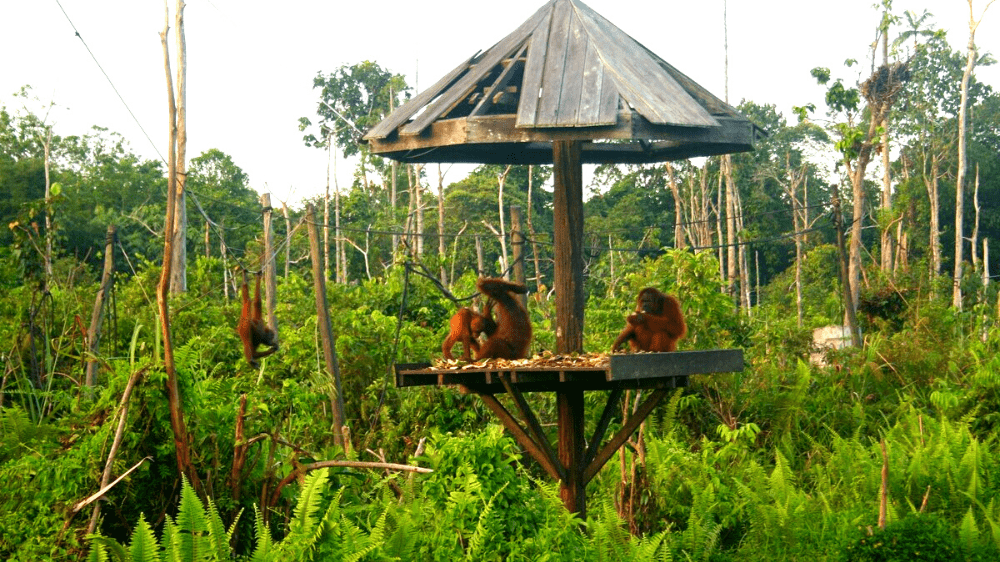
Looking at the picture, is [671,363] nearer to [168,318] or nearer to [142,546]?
[168,318]

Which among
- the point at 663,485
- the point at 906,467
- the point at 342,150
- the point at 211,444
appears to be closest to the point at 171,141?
the point at 211,444

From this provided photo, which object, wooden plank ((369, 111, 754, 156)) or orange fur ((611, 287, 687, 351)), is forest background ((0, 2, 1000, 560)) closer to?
orange fur ((611, 287, 687, 351))

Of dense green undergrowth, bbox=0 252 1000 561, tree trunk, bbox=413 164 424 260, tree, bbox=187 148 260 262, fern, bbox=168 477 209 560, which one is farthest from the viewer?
tree, bbox=187 148 260 262

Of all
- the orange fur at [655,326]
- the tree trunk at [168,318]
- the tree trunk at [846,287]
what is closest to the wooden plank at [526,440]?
the orange fur at [655,326]

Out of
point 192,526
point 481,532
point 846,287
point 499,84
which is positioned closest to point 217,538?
point 192,526

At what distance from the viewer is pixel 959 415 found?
460 inches

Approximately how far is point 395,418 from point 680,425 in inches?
124

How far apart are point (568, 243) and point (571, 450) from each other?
137 centimetres

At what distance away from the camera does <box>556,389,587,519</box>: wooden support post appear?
718cm

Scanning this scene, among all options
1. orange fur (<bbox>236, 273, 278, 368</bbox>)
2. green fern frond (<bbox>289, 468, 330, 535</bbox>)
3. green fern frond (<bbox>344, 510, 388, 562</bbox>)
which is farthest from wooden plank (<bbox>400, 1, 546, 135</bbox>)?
green fern frond (<bbox>344, 510, 388, 562</bbox>)

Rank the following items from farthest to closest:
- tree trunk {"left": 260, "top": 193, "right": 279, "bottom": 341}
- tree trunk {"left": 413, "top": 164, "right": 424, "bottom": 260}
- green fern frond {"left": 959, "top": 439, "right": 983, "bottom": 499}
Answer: tree trunk {"left": 413, "top": 164, "right": 424, "bottom": 260} < tree trunk {"left": 260, "top": 193, "right": 279, "bottom": 341} < green fern frond {"left": 959, "top": 439, "right": 983, "bottom": 499}

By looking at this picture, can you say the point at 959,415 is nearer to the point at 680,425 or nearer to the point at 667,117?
the point at 680,425

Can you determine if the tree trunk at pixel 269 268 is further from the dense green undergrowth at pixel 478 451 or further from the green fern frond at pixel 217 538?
the green fern frond at pixel 217 538

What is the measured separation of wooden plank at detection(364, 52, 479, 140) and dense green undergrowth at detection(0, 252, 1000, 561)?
180 cm
